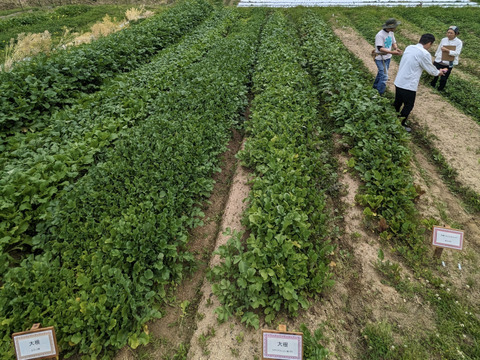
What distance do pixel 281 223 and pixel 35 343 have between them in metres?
3.01

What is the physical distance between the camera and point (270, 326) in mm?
3074

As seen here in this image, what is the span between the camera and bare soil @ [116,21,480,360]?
3.03 meters

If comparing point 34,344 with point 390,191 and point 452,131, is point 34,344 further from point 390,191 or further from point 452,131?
point 452,131

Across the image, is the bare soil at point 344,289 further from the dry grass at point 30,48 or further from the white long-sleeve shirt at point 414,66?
the dry grass at point 30,48

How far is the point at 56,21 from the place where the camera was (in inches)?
730

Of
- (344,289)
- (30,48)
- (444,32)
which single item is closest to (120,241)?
(344,289)

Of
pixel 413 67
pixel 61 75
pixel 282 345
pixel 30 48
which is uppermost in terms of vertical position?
pixel 413 67

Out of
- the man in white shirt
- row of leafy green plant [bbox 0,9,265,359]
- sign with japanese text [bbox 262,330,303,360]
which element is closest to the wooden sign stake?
sign with japanese text [bbox 262,330,303,360]

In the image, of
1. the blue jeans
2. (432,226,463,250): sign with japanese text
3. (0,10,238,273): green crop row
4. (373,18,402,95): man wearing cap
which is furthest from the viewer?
the blue jeans

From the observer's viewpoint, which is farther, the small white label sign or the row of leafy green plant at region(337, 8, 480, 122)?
the row of leafy green plant at region(337, 8, 480, 122)

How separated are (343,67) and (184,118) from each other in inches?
228

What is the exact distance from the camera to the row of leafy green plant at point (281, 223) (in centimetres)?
319

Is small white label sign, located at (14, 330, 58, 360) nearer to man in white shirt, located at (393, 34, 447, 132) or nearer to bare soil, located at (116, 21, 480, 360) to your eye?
bare soil, located at (116, 21, 480, 360)

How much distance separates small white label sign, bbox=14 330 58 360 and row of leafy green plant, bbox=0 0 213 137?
4.73m
